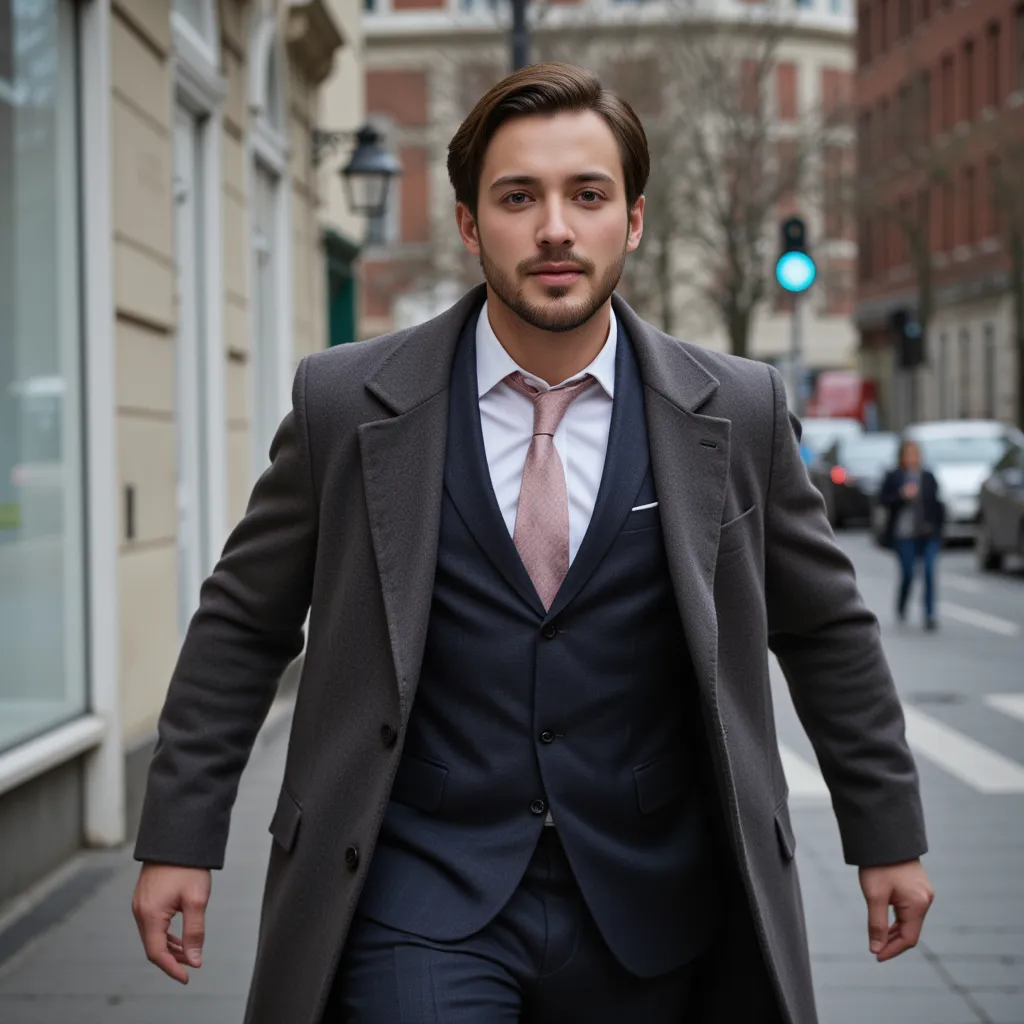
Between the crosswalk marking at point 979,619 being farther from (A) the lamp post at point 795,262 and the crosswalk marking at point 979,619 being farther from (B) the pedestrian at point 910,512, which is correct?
(A) the lamp post at point 795,262

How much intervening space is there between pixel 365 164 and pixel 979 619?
6503 millimetres

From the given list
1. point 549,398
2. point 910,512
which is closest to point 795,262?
point 910,512

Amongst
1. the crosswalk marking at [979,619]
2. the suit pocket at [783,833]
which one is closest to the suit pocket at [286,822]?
the suit pocket at [783,833]

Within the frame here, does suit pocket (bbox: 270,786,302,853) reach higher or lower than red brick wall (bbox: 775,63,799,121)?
lower

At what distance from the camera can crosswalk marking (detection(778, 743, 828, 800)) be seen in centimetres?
872

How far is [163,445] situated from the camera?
841 cm

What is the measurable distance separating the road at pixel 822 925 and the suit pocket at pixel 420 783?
254 cm

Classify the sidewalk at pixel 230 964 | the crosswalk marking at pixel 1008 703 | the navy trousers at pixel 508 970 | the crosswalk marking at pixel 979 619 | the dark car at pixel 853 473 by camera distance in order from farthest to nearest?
1. the dark car at pixel 853 473
2. the crosswalk marking at pixel 979 619
3. the crosswalk marking at pixel 1008 703
4. the sidewalk at pixel 230 964
5. the navy trousers at pixel 508 970

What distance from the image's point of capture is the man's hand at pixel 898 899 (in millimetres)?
3035

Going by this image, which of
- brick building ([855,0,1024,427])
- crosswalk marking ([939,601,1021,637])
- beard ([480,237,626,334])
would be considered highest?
brick building ([855,0,1024,427])

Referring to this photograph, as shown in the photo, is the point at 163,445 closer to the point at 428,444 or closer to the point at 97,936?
the point at 97,936

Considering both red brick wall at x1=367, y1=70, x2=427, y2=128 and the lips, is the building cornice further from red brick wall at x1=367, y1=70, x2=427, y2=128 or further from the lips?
→ red brick wall at x1=367, y1=70, x2=427, y2=128

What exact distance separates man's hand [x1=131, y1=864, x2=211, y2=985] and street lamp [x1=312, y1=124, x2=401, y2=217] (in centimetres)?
1239

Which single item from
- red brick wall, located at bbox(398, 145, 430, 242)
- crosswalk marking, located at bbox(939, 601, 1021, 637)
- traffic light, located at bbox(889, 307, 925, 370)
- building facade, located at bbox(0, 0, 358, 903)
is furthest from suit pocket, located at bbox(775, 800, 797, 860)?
red brick wall, located at bbox(398, 145, 430, 242)
